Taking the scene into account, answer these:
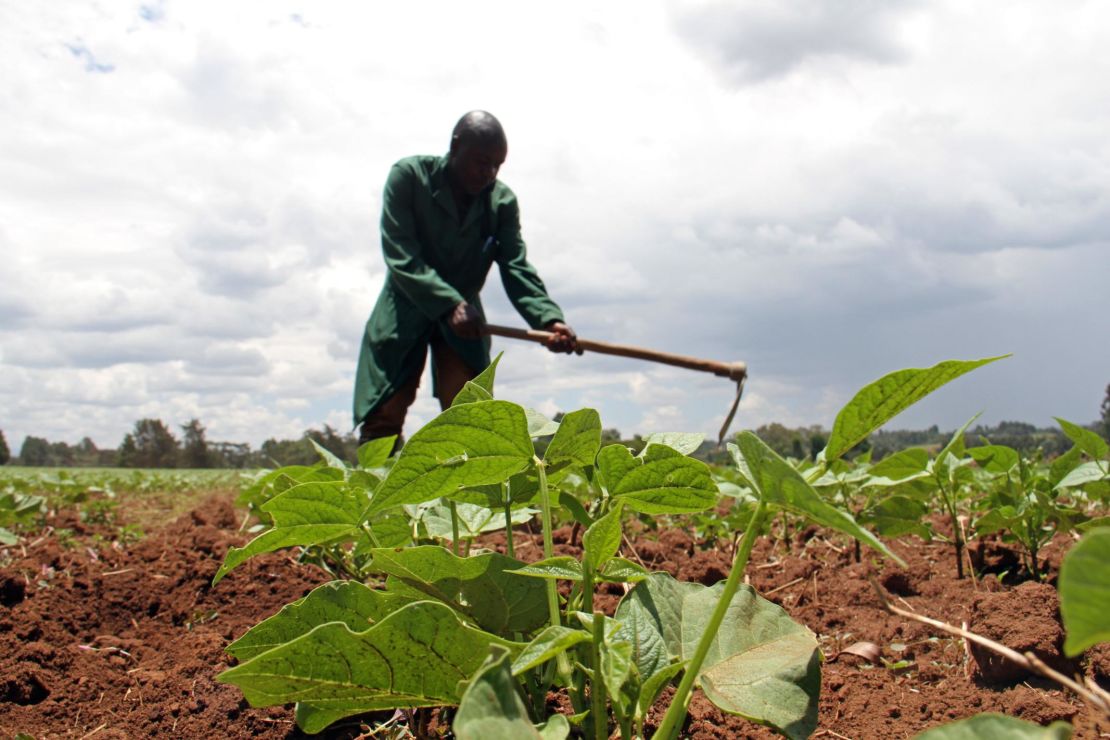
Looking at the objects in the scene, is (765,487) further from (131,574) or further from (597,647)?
(131,574)

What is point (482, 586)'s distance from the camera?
1.17 m

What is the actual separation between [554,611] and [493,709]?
379 mm

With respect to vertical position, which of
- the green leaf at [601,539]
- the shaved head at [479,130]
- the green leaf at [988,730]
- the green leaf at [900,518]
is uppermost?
the shaved head at [479,130]

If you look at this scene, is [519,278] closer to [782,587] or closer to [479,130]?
[479,130]

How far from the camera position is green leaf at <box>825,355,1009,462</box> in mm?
849

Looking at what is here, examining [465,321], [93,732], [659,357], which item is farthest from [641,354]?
[93,732]

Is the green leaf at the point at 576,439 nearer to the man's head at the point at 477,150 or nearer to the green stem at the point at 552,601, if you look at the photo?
the green stem at the point at 552,601

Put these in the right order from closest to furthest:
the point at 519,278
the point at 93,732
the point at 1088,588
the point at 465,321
A: the point at 1088,588 < the point at 93,732 < the point at 465,321 < the point at 519,278

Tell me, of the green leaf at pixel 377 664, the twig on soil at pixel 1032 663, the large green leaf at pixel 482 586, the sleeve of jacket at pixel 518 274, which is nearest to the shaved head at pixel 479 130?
the sleeve of jacket at pixel 518 274

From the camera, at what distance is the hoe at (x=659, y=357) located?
16.9 feet

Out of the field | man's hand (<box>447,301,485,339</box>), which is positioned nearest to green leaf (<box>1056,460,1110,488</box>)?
the field

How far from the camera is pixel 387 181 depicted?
5.86m

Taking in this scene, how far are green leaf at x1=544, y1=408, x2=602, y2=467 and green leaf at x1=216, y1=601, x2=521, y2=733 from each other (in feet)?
0.89

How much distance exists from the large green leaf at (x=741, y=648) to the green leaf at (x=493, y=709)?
35cm
